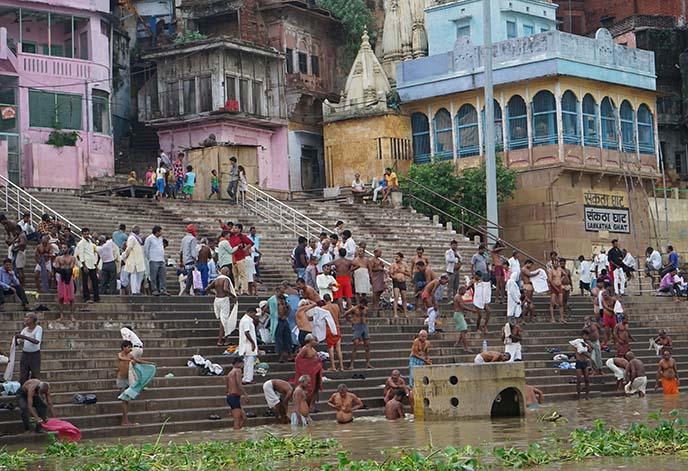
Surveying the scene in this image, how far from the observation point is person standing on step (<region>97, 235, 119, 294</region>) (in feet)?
78.6

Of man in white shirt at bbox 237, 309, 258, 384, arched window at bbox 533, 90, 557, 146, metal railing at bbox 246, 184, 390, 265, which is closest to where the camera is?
man in white shirt at bbox 237, 309, 258, 384

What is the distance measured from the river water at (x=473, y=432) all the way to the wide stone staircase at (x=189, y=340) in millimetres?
998

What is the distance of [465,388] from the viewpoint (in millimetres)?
19969

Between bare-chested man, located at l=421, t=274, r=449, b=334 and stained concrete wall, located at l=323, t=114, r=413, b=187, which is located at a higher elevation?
stained concrete wall, located at l=323, t=114, r=413, b=187

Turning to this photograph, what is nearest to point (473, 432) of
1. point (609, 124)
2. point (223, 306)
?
point (223, 306)

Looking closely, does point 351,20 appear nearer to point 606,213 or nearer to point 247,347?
point 606,213

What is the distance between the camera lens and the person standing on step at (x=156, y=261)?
2444 centimetres

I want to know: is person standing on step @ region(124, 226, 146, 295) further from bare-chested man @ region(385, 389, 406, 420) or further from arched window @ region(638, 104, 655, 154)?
arched window @ region(638, 104, 655, 154)

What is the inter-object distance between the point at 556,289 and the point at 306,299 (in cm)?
723

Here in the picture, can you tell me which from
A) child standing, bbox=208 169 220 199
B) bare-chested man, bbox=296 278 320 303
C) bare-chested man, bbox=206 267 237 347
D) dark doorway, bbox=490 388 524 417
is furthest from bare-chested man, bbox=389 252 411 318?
child standing, bbox=208 169 220 199

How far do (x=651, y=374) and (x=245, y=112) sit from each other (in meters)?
18.5

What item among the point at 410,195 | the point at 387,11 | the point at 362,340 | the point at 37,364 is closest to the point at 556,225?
the point at 410,195

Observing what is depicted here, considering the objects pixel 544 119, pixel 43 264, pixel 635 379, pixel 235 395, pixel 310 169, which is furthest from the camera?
pixel 310 169

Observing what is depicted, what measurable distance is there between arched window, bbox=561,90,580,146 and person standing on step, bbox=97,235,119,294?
18480mm
